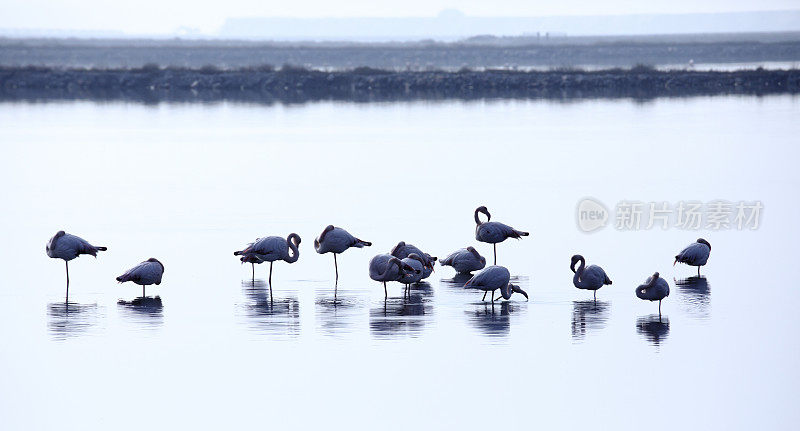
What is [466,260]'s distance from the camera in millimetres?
16547

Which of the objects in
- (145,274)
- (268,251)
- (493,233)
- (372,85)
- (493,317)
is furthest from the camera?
(372,85)

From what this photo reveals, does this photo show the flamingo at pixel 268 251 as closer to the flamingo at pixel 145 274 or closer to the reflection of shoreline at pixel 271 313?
the reflection of shoreline at pixel 271 313

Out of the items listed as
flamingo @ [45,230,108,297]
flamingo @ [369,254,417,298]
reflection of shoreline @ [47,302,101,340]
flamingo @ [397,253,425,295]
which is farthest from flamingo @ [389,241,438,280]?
flamingo @ [45,230,108,297]

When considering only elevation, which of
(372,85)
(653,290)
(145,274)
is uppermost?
(372,85)

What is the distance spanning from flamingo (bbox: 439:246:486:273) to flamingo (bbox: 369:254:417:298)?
159 centimetres

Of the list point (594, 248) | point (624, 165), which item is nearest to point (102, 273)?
point (594, 248)

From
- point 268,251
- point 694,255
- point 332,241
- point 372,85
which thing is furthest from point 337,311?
point 372,85

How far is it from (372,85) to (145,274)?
48419mm

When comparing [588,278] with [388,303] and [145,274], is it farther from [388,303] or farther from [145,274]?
[145,274]

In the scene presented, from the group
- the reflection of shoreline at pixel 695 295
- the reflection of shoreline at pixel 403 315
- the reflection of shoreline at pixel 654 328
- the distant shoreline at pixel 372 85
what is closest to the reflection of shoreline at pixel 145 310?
the reflection of shoreline at pixel 403 315

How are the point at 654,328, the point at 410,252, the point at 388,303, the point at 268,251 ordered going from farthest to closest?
the point at 410,252 → the point at 268,251 → the point at 388,303 → the point at 654,328

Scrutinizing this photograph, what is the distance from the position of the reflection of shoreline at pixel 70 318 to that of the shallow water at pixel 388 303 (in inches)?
1.9

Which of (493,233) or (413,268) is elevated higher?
(493,233)

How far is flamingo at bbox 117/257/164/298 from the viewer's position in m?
15.1
